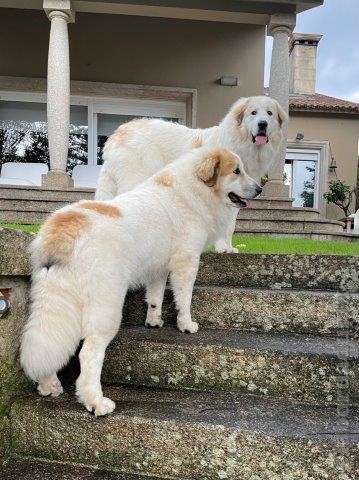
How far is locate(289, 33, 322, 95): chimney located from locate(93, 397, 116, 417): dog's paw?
2172 centimetres

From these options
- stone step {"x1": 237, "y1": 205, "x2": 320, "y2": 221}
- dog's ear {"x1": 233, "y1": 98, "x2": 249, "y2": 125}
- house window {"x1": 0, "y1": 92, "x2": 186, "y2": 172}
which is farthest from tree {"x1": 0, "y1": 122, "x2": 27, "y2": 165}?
dog's ear {"x1": 233, "y1": 98, "x2": 249, "y2": 125}

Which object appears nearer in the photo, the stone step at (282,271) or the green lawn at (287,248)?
the stone step at (282,271)

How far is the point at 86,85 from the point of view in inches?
469

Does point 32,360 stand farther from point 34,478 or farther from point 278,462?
point 278,462

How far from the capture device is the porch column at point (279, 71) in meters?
8.70

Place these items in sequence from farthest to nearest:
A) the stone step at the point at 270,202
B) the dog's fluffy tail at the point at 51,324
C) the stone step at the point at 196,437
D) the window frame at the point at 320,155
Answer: the window frame at the point at 320,155
the stone step at the point at 270,202
the dog's fluffy tail at the point at 51,324
the stone step at the point at 196,437

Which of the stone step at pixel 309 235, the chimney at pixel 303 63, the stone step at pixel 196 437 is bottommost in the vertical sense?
the stone step at pixel 196 437

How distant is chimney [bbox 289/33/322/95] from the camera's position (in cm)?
2142

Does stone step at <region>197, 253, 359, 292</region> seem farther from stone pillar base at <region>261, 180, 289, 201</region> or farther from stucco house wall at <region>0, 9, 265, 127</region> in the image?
stucco house wall at <region>0, 9, 265, 127</region>

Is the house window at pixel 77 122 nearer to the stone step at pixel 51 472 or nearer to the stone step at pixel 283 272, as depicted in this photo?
the stone step at pixel 283 272

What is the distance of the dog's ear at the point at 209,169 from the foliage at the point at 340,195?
14.3 meters

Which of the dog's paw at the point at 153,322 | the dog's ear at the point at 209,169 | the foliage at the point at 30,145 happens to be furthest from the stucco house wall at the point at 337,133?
the dog's paw at the point at 153,322

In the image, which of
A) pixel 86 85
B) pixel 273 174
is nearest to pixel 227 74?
pixel 86 85

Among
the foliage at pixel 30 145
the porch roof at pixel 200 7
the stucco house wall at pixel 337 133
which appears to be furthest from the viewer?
the stucco house wall at pixel 337 133
